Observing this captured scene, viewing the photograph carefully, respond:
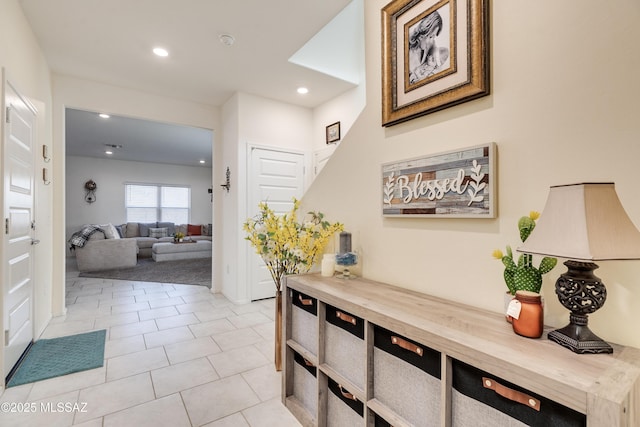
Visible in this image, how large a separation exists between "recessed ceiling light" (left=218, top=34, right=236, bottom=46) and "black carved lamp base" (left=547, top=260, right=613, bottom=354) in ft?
9.80

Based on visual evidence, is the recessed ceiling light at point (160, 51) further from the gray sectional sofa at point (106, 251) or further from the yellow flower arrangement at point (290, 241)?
the gray sectional sofa at point (106, 251)

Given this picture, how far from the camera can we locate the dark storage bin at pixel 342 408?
1387 mm

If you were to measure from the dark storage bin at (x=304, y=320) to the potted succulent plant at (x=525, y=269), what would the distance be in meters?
0.92

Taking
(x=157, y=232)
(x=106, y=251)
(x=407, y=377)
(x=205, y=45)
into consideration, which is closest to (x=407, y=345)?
(x=407, y=377)

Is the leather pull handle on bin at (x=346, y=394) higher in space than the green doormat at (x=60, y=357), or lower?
higher

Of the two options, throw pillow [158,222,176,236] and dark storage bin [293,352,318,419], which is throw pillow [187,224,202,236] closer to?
throw pillow [158,222,176,236]

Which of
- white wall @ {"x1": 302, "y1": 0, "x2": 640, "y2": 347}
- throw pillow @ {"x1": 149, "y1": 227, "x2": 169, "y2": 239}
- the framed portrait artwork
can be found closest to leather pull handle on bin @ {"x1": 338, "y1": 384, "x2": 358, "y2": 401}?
white wall @ {"x1": 302, "y1": 0, "x2": 640, "y2": 347}

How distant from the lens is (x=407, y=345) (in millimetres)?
1135

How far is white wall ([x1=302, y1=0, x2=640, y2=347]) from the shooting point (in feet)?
3.05

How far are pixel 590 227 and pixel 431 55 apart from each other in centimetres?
106

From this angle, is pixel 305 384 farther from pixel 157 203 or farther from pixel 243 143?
pixel 157 203

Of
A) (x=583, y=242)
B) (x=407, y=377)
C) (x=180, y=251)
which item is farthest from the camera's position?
(x=180, y=251)

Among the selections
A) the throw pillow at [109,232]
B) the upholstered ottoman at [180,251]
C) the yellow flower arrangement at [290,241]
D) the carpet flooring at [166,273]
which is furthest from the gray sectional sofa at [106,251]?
the yellow flower arrangement at [290,241]

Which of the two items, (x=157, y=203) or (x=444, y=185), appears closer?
(x=444, y=185)
